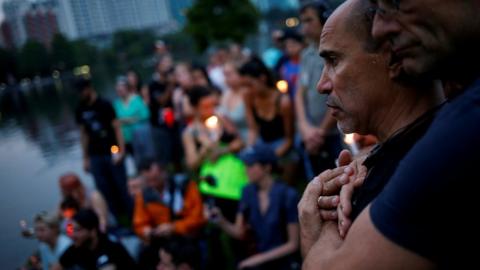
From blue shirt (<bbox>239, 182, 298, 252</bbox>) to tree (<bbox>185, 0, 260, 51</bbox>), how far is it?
4360 centimetres

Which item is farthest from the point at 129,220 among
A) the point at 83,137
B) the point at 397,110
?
the point at 397,110

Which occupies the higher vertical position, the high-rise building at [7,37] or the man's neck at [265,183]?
the man's neck at [265,183]

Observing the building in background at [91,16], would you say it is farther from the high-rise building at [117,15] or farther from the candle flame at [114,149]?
the candle flame at [114,149]

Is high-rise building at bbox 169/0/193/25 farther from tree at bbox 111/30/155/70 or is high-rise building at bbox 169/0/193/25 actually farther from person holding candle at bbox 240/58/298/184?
person holding candle at bbox 240/58/298/184

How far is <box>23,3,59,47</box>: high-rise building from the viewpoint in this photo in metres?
16.1

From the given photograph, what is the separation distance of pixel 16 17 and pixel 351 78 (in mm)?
25650

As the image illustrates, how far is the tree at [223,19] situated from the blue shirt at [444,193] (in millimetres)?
46276

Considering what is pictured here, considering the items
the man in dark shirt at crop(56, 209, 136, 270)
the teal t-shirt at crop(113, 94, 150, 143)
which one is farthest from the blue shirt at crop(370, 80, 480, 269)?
the teal t-shirt at crop(113, 94, 150, 143)

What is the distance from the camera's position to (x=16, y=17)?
2323cm

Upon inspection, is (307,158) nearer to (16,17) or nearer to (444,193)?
(444,193)

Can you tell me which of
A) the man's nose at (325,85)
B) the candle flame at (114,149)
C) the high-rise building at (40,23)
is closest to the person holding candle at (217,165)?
the candle flame at (114,149)

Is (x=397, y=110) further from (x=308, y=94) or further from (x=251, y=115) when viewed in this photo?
(x=251, y=115)

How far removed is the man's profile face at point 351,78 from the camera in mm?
1246

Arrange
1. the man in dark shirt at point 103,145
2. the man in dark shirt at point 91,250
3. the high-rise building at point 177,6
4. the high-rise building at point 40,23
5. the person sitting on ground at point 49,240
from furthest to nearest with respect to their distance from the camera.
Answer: the high-rise building at point 177,6, the high-rise building at point 40,23, the man in dark shirt at point 103,145, the person sitting on ground at point 49,240, the man in dark shirt at point 91,250
